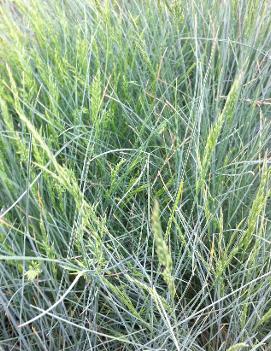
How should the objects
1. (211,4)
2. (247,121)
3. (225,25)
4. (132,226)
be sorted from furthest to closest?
1. (211,4)
2. (225,25)
3. (247,121)
4. (132,226)

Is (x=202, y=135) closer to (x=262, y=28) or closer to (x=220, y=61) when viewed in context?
(x=220, y=61)

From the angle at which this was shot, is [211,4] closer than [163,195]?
No

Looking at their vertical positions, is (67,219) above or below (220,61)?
below

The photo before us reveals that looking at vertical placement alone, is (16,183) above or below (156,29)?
below

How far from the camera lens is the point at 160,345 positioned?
776 mm

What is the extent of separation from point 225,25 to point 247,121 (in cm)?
29

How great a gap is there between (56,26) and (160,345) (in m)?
0.90

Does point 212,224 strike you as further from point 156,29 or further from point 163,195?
point 156,29

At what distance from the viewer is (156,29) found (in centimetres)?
120

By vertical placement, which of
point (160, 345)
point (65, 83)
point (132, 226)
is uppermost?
point (65, 83)

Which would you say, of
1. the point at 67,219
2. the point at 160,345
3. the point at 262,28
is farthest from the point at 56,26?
the point at 160,345

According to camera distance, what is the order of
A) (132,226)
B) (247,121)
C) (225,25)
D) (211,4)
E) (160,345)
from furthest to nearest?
(211,4) < (225,25) < (247,121) < (132,226) < (160,345)

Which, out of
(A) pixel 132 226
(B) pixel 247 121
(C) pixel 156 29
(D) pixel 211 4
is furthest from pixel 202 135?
(D) pixel 211 4

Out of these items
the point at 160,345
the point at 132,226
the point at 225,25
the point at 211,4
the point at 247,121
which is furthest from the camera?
the point at 211,4
